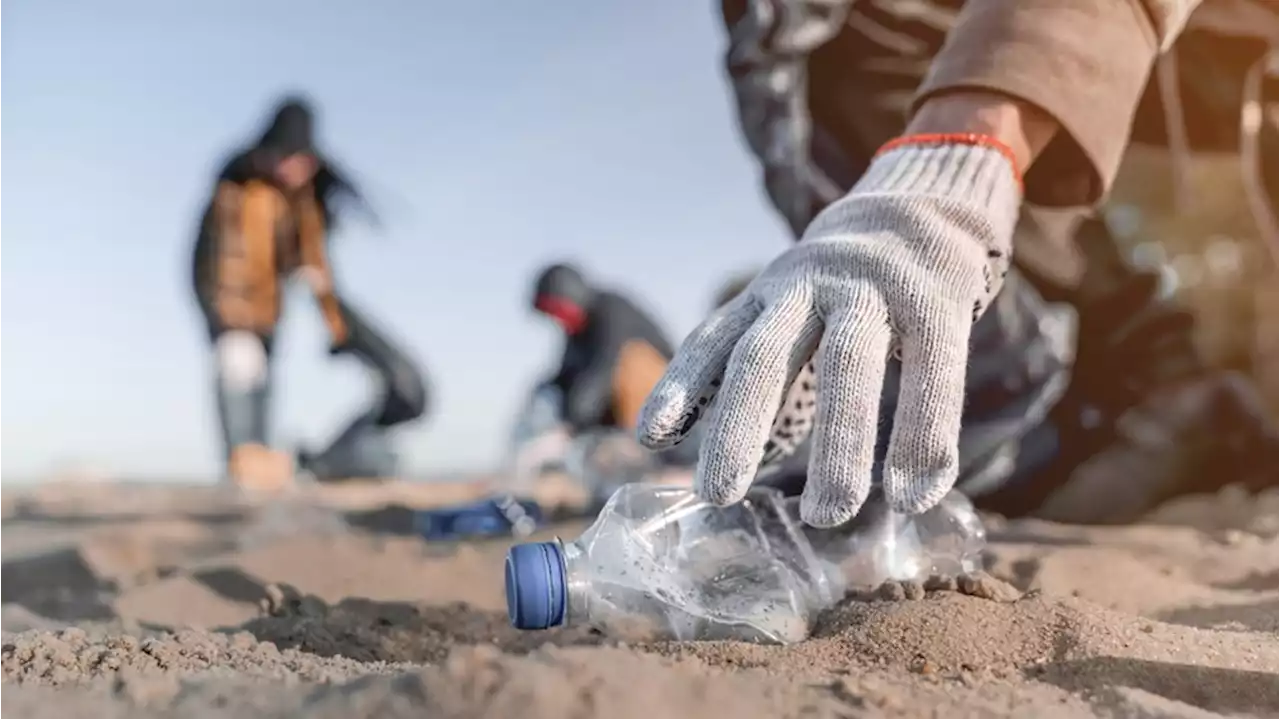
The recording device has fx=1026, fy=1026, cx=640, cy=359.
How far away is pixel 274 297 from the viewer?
15.8 ft

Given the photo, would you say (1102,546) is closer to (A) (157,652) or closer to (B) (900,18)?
(B) (900,18)

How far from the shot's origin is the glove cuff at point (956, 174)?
1.23 metres

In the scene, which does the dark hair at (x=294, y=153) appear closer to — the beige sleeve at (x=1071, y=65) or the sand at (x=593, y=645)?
the sand at (x=593, y=645)

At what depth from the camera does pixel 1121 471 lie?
283 centimetres

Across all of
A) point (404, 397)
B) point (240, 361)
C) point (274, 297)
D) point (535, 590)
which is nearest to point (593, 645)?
point (535, 590)

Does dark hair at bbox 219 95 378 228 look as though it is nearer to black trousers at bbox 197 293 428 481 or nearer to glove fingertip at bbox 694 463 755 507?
black trousers at bbox 197 293 428 481

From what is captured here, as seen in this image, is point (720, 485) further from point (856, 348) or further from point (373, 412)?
point (373, 412)

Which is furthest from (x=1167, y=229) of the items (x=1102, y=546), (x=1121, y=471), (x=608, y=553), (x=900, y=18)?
(x=608, y=553)

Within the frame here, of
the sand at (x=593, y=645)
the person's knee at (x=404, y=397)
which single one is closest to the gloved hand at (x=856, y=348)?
the sand at (x=593, y=645)

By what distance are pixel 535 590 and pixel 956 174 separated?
0.71 meters

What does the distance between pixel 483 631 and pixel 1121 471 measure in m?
2.12

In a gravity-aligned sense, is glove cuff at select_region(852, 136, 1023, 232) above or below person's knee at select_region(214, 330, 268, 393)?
above

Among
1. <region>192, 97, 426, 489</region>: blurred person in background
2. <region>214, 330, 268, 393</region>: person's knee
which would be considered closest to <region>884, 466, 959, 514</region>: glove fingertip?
<region>192, 97, 426, 489</region>: blurred person in background

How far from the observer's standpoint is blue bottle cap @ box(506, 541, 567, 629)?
3.48 ft
